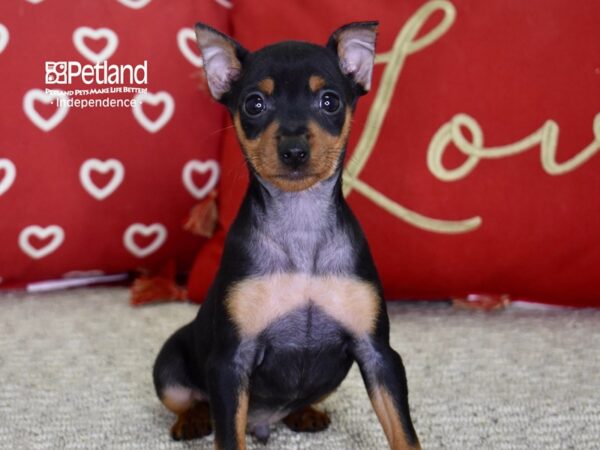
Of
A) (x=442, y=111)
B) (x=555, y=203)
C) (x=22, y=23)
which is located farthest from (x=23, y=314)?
(x=555, y=203)

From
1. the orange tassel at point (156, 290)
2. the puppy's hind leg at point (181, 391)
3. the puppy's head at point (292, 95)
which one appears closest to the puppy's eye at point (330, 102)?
the puppy's head at point (292, 95)

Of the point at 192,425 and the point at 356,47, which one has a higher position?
the point at 356,47

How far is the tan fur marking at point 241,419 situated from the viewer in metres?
1.24

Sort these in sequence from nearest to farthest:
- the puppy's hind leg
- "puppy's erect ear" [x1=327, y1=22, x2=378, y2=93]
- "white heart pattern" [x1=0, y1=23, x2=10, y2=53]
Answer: "puppy's erect ear" [x1=327, y1=22, x2=378, y2=93]
the puppy's hind leg
"white heart pattern" [x1=0, y1=23, x2=10, y2=53]

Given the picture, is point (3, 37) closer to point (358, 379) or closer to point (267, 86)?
point (267, 86)

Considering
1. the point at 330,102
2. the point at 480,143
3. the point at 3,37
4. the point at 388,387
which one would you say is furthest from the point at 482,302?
the point at 3,37

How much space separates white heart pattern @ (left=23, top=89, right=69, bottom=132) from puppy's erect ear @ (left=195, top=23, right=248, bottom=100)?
0.78m

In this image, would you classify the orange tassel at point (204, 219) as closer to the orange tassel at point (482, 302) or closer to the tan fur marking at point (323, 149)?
the orange tassel at point (482, 302)

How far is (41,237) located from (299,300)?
3.26ft

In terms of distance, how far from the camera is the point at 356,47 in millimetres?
1358

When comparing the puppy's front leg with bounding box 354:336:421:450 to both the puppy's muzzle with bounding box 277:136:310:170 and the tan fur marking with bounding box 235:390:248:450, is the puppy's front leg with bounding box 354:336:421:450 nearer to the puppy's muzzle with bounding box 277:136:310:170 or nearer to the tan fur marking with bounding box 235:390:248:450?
the tan fur marking with bounding box 235:390:248:450

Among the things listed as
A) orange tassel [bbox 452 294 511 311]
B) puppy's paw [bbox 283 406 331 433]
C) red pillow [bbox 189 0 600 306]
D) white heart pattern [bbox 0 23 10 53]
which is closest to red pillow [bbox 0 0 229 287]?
white heart pattern [bbox 0 23 10 53]

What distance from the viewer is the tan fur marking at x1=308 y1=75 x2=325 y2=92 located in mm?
1254

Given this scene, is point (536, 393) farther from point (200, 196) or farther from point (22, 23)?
point (22, 23)
